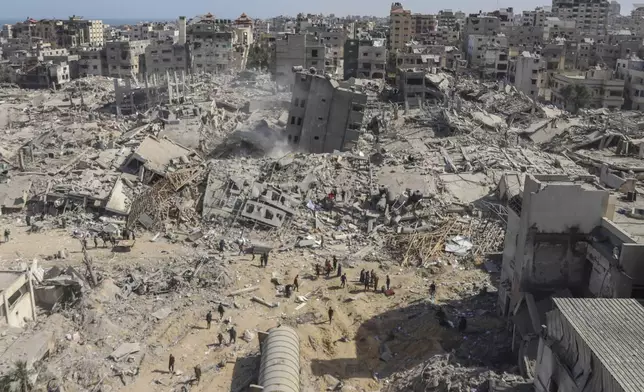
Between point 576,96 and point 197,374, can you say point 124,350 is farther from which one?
point 576,96

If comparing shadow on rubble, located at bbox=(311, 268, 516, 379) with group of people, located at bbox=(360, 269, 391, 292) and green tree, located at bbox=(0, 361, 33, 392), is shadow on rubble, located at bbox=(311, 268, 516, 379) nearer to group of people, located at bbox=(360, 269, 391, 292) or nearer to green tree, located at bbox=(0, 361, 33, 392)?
group of people, located at bbox=(360, 269, 391, 292)

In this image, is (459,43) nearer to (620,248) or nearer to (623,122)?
(623,122)

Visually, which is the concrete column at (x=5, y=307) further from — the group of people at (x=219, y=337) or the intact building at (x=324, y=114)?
the intact building at (x=324, y=114)

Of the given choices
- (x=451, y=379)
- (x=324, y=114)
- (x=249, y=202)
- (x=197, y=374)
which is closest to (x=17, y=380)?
→ (x=197, y=374)

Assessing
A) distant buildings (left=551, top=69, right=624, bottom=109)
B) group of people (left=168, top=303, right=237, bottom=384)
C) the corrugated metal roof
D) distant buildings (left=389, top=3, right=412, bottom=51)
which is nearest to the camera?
the corrugated metal roof

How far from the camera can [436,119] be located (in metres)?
38.8

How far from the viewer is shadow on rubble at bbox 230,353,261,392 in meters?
14.9

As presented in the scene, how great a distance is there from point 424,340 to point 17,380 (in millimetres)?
9978

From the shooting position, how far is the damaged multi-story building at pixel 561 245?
1508 cm

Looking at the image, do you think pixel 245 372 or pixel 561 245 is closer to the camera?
pixel 245 372

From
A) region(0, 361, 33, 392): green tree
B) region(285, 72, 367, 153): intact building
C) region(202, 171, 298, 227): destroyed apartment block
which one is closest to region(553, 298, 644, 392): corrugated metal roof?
region(0, 361, 33, 392): green tree

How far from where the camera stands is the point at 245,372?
1552cm

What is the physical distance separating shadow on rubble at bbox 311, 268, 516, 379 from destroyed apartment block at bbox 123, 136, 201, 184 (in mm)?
14551

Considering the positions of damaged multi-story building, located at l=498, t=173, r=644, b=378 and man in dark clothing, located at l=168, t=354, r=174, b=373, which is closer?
damaged multi-story building, located at l=498, t=173, r=644, b=378
